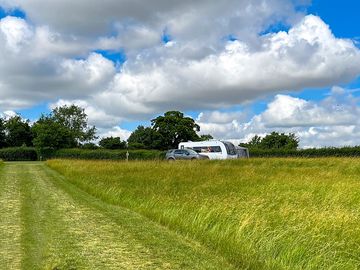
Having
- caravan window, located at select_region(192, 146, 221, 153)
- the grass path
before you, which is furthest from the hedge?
the grass path

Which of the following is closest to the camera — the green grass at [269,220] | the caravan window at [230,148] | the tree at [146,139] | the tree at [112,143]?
the green grass at [269,220]

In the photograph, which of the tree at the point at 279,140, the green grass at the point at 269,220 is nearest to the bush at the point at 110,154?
the green grass at the point at 269,220

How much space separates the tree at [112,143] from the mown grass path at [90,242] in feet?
361

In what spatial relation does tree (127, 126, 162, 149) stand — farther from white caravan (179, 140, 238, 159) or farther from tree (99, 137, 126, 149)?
white caravan (179, 140, 238, 159)

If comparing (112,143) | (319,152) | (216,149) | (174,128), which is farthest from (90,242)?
(112,143)

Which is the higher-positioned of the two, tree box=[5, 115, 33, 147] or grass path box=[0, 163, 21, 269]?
tree box=[5, 115, 33, 147]

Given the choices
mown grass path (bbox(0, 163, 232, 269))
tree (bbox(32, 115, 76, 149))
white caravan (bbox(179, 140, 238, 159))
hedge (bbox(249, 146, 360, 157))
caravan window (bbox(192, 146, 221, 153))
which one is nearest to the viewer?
mown grass path (bbox(0, 163, 232, 269))

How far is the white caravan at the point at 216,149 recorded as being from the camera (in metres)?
39.8

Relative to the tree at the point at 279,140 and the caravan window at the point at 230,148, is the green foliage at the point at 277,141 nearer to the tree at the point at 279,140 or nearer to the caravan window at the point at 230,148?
the tree at the point at 279,140

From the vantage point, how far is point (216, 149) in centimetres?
4047

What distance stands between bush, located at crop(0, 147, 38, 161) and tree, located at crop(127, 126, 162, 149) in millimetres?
35887

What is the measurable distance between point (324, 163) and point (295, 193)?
17.6 metres

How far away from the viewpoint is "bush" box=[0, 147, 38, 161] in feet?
240

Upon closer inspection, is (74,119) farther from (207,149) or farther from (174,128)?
(207,149)
